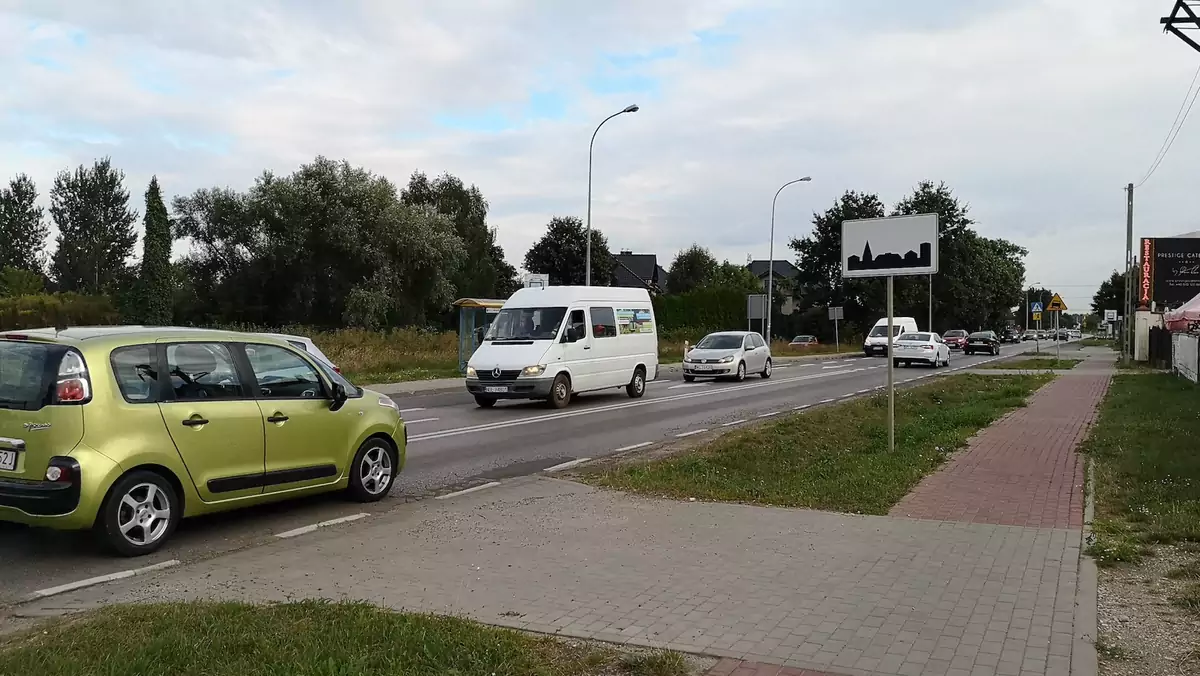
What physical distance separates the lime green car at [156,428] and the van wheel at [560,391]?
994 centimetres

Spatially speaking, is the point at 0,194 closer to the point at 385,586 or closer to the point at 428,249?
the point at 428,249

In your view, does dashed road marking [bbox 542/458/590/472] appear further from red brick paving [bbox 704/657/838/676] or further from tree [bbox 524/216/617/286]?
tree [bbox 524/216/617/286]

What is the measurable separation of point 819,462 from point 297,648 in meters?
7.61

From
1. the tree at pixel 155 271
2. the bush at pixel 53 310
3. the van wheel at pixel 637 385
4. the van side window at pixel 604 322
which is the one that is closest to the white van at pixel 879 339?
the van wheel at pixel 637 385

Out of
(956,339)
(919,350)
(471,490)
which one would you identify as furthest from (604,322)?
(956,339)

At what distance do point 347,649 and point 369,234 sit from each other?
1778 inches

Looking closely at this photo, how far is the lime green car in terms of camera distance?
6070 millimetres

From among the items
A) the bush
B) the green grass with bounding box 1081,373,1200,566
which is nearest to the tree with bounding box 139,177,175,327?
the bush

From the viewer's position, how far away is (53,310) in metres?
44.0

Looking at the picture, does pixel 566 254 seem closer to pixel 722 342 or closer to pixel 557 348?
pixel 722 342

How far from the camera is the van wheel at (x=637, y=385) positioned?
21.2 metres

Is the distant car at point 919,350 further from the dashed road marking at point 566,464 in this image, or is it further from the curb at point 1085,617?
the curb at point 1085,617

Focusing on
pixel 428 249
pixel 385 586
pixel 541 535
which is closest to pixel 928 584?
pixel 541 535

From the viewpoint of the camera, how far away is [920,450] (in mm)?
11688
